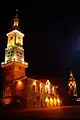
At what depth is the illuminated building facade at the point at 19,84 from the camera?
172ft

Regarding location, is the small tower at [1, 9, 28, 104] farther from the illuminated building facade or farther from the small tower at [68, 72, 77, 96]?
the small tower at [68, 72, 77, 96]

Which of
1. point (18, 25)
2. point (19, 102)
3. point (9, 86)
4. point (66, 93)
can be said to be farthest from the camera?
point (66, 93)

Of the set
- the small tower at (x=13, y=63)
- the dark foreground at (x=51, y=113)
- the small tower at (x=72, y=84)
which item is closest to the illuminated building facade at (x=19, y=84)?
the small tower at (x=13, y=63)

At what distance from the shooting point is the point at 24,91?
5203 cm

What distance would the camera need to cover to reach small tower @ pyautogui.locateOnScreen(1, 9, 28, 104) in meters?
54.5

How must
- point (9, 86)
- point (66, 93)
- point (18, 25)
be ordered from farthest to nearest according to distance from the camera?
point (66, 93), point (18, 25), point (9, 86)

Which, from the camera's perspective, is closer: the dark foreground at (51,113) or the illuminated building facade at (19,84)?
the dark foreground at (51,113)

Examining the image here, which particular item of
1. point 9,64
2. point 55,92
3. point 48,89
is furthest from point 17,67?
point 55,92

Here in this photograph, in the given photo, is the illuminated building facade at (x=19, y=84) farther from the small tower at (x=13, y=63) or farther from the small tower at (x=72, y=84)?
the small tower at (x=72, y=84)

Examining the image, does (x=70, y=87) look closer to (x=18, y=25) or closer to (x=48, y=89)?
(x=48, y=89)

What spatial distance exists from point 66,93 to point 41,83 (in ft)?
70.5

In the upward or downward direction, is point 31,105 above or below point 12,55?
below

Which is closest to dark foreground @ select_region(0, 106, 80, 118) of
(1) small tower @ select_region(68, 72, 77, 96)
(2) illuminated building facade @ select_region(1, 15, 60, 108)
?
(2) illuminated building facade @ select_region(1, 15, 60, 108)

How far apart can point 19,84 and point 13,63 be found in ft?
19.9
